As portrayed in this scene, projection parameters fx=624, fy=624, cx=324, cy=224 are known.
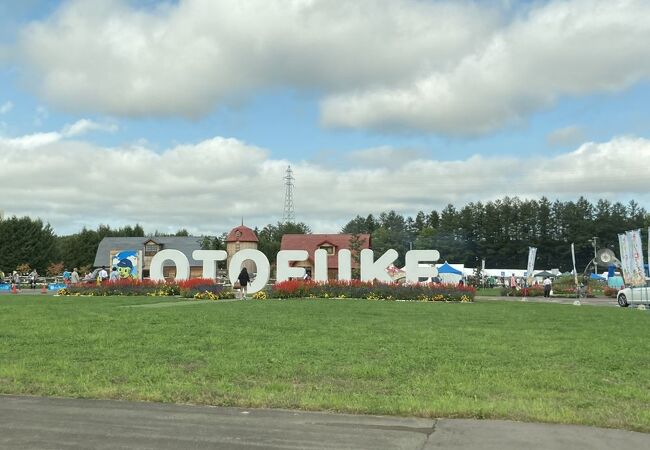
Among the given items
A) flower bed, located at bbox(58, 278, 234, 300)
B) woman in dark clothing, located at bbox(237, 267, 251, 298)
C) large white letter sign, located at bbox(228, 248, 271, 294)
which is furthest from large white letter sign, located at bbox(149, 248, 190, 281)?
woman in dark clothing, located at bbox(237, 267, 251, 298)

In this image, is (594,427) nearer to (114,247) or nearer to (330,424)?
(330,424)

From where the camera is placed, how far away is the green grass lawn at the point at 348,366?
7.45 m

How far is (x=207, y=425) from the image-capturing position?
21.5 ft

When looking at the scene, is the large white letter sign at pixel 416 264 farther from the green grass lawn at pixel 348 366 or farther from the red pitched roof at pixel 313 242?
the red pitched roof at pixel 313 242

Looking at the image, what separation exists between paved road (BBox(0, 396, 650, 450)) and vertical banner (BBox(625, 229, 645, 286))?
29.7 m

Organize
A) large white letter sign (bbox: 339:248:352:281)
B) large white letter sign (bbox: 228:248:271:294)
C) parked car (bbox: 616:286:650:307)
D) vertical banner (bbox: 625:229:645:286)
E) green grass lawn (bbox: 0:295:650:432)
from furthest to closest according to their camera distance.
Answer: large white letter sign (bbox: 339:248:352:281) → large white letter sign (bbox: 228:248:271:294) → vertical banner (bbox: 625:229:645:286) → parked car (bbox: 616:286:650:307) → green grass lawn (bbox: 0:295:650:432)

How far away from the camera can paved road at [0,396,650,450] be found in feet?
19.2

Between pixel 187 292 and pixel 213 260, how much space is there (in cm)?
389

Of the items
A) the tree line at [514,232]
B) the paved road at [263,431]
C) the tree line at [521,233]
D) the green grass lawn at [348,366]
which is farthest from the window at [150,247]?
the paved road at [263,431]

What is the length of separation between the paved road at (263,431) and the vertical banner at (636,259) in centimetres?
2975

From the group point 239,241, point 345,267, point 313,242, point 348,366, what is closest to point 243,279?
point 345,267

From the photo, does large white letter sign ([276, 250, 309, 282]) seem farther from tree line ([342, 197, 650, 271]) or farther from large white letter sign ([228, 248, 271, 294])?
tree line ([342, 197, 650, 271])

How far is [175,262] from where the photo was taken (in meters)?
36.8

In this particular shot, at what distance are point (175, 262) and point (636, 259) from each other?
83.9ft
